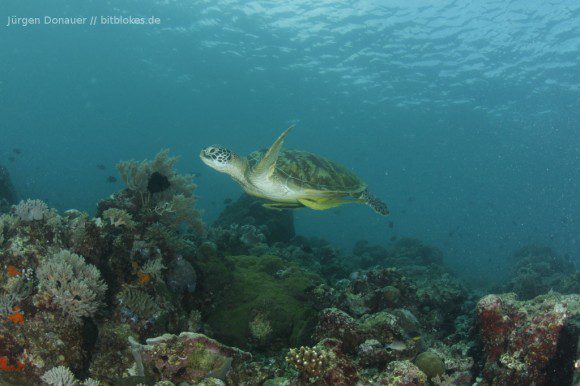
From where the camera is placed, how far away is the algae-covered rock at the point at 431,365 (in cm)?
370

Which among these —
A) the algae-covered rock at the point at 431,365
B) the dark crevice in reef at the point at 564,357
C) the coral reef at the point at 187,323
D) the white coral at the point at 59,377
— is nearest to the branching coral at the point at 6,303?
the coral reef at the point at 187,323

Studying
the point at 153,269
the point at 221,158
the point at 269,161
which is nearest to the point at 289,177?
the point at 269,161

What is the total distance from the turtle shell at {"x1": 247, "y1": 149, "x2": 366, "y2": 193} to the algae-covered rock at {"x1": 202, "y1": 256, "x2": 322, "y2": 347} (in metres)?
2.06

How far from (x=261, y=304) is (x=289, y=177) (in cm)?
240

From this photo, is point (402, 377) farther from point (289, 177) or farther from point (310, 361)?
point (289, 177)

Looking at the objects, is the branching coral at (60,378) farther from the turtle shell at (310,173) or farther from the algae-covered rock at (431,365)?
the turtle shell at (310,173)

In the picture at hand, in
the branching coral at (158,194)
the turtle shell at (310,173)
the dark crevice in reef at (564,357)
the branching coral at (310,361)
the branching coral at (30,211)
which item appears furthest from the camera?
the turtle shell at (310,173)

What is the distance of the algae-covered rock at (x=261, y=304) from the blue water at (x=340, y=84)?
1843 mm

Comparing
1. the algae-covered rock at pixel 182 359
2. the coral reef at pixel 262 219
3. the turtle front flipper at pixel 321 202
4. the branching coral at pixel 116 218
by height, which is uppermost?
the turtle front flipper at pixel 321 202

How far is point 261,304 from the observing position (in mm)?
5836

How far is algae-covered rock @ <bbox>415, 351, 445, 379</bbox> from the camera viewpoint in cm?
370

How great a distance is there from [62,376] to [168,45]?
48.0 m

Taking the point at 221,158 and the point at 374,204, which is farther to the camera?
the point at 374,204

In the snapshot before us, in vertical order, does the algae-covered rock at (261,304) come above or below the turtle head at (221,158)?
below
